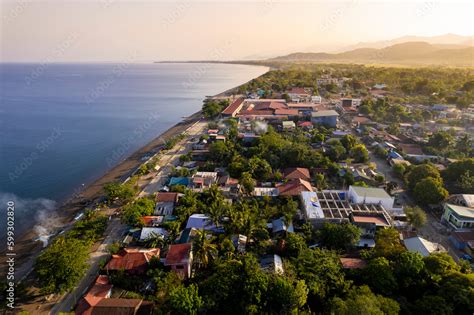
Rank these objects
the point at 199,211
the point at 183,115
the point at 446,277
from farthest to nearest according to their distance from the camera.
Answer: the point at 183,115
the point at 199,211
the point at 446,277

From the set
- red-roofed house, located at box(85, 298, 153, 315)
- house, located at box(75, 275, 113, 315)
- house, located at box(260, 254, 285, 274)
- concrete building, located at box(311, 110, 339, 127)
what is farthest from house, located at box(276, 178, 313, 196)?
concrete building, located at box(311, 110, 339, 127)

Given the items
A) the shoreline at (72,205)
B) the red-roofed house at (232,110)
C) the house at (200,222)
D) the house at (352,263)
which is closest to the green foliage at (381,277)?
the house at (352,263)

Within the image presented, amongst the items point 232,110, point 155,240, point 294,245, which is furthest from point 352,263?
point 232,110

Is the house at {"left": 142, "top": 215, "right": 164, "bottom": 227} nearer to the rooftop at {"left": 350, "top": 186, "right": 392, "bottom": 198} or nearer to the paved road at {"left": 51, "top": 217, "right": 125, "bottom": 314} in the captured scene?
the paved road at {"left": 51, "top": 217, "right": 125, "bottom": 314}

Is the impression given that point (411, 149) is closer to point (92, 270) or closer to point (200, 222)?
point (200, 222)

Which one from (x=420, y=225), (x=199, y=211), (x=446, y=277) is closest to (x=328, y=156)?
(x=420, y=225)

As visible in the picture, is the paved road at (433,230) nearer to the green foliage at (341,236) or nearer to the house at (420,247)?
the house at (420,247)

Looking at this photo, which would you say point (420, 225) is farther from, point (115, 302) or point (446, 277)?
point (115, 302)
